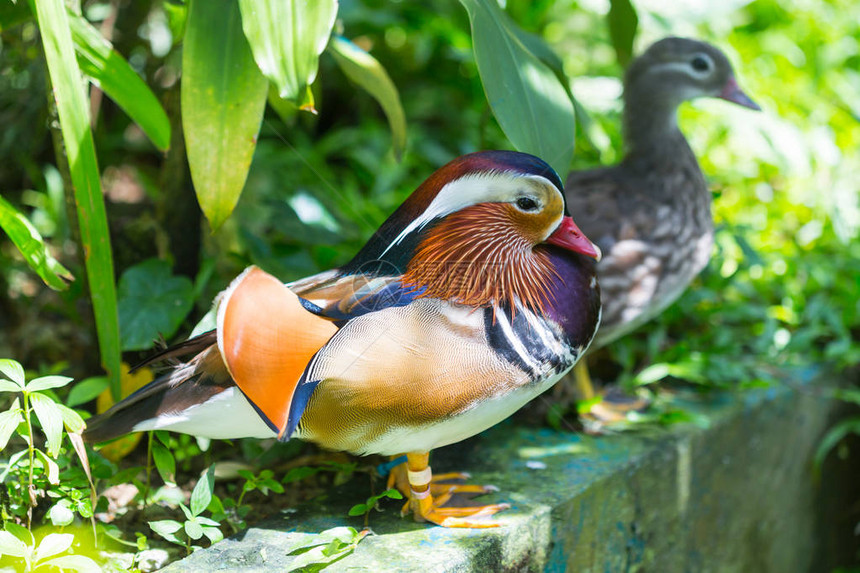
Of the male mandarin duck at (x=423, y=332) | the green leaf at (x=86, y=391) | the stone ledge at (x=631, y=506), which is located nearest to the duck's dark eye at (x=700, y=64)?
the stone ledge at (x=631, y=506)

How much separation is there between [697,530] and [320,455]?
3.11 ft

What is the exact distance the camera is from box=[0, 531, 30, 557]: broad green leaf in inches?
45.2

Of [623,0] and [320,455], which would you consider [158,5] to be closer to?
[623,0]

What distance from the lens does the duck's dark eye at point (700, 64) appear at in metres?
2.38

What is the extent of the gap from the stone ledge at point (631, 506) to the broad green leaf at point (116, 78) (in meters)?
0.76

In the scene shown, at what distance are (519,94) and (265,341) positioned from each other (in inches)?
24.9

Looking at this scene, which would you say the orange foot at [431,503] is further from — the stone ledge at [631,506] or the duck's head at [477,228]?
the duck's head at [477,228]

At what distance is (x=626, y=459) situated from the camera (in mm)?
1771

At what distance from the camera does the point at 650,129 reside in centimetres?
237

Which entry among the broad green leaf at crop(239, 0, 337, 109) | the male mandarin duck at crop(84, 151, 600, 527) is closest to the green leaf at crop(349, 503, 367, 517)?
the male mandarin duck at crop(84, 151, 600, 527)

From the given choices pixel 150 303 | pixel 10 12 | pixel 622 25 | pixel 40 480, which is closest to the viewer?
pixel 40 480

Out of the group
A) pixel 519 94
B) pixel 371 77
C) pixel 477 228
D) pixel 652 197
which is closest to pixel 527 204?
pixel 477 228

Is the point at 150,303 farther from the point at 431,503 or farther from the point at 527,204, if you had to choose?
the point at 527,204

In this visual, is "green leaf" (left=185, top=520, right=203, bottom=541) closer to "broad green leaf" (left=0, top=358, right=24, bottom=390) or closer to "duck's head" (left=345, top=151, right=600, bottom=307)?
"broad green leaf" (left=0, top=358, right=24, bottom=390)
